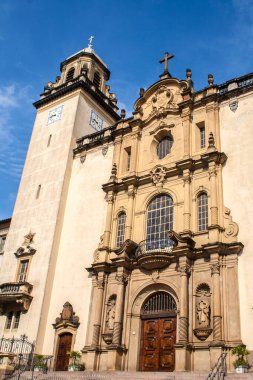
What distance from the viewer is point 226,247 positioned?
18688mm

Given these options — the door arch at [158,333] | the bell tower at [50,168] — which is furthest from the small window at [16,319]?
→ the door arch at [158,333]

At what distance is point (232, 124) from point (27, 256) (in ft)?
46.7

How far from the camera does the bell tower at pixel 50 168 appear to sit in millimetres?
24312

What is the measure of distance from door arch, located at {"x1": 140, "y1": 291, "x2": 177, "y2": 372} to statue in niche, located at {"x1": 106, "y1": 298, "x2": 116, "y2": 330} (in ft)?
5.01

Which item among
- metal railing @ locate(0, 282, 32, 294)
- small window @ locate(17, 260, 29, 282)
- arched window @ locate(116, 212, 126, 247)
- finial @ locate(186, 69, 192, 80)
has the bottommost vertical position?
metal railing @ locate(0, 282, 32, 294)

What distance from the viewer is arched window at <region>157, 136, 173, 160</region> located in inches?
966

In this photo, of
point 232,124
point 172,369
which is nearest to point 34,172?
point 232,124

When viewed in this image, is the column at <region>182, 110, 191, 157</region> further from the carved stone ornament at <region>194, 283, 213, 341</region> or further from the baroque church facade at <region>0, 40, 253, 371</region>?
the carved stone ornament at <region>194, 283, 213, 341</region>

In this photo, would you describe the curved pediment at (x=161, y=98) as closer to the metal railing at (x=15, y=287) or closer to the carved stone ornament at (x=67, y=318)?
the carved stone ornament at (x=67, y=318)

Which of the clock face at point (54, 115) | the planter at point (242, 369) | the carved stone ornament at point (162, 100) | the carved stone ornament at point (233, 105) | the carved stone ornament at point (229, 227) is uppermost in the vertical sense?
the clock face at point (54, 115)

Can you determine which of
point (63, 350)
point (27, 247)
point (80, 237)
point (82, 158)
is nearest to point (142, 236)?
point (80, 237)

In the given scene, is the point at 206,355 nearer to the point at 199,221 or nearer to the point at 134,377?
the point at 134,377

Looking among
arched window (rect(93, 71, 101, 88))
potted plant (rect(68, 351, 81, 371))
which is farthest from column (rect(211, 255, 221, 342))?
arched window (rect(93, 71, 101, 88))

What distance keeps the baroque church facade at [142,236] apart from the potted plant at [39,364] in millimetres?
889
